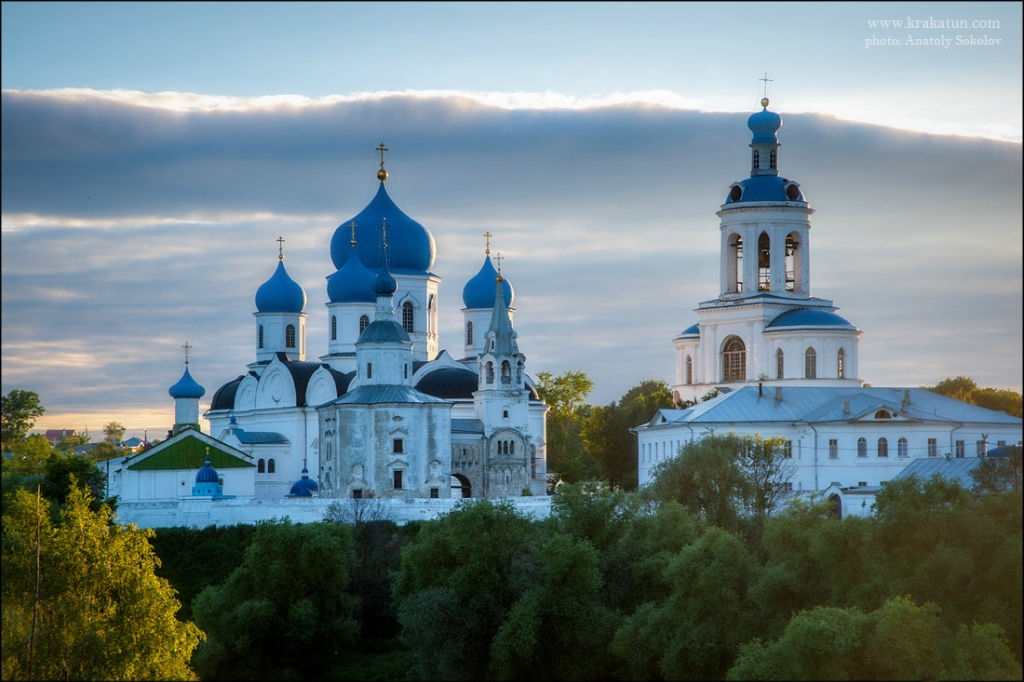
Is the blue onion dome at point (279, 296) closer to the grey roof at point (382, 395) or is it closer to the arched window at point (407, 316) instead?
the arched window at point (407, 316)

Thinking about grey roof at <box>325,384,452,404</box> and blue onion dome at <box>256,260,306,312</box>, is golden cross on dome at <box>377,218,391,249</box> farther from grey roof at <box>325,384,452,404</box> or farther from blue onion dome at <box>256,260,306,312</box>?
grey roof at <box>325,384,452,404</box>

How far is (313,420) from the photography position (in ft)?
150

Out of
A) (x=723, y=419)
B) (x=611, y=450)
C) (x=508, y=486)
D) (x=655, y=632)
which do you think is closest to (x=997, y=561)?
(x=655, y=632)

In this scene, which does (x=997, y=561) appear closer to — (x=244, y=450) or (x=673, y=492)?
(x=673, y=492)

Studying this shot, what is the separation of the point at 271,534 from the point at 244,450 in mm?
12296

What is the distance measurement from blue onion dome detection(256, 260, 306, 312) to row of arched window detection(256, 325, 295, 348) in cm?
61

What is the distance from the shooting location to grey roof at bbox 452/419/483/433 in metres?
43.2

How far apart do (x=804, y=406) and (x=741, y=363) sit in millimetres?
7598

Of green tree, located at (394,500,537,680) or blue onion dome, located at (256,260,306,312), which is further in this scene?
blue onion dome, located at (256,260,306,312)

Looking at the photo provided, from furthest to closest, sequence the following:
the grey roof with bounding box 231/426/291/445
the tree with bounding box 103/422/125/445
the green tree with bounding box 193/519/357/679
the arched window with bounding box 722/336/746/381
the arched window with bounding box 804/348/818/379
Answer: the tree with bounding box 103/422/125/445, the arched window with bounding box 722/336/746/381, the arched window with bounding box 804/348/818/379, the grey roof with bounding box 231/426/291/445, the green tree with bounding box 193/519/357/679

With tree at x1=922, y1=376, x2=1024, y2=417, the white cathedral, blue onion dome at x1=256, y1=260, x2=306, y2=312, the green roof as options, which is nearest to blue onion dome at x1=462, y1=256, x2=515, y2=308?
the white cathedral

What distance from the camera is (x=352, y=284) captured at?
1895 inches

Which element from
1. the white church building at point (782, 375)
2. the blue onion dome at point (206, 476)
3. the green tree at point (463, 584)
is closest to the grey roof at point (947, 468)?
the white church building at point (782, 375)

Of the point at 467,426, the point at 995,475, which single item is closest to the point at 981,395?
the point at 995,475
